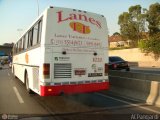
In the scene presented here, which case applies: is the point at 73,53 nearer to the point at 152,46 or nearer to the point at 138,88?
the point at 138,88

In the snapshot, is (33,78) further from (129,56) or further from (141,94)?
(129,56)

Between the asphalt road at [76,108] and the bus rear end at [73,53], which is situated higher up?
the bus rear end at [73,53]

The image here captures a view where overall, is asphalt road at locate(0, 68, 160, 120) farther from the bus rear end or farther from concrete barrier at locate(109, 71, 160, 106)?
the bus rear end

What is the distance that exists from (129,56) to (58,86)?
51352 millimetres

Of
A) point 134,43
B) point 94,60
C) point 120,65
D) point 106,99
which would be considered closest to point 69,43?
point 94,60

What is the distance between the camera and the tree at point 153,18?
71.1 metres

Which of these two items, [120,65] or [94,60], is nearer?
[94,60]

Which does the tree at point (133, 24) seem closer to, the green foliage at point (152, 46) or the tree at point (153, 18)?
the tree at point (153, 18)

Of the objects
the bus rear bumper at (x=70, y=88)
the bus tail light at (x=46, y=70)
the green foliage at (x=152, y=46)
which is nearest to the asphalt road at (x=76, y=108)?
the bus rear bumper at (x=70, y=88)

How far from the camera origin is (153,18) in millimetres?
73438

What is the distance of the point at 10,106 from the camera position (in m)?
10.9

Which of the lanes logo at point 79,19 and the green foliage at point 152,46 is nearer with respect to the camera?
the lanes logo at point 79,19

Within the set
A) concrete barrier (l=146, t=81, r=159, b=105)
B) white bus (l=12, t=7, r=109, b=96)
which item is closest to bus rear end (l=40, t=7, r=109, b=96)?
white bus (l=12, t=7, r=109, b=96)

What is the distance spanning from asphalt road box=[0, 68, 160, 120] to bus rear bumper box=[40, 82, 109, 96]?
1.92 feet
